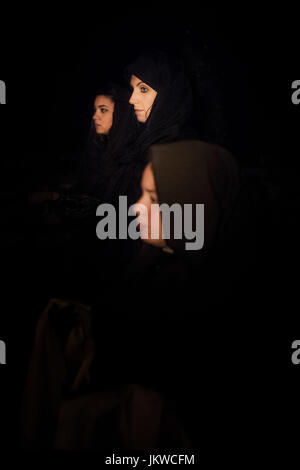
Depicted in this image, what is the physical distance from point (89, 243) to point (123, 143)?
2.03ft

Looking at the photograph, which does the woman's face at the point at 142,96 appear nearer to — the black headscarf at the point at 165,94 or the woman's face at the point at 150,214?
the black headscarf at the point at 165,94

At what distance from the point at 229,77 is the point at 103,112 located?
74cm

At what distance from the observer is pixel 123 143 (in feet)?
6.10

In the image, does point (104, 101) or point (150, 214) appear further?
point (104, 101)

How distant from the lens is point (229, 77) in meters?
1.39

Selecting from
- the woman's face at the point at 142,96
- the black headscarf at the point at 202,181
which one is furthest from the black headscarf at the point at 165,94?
the black headscarf at the point at 202,181

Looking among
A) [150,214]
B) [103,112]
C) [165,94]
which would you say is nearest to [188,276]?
[150,214]

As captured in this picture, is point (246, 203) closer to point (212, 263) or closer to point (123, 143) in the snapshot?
point (212, 263)

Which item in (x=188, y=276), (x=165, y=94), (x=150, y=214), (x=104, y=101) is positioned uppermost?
(x=104, y=101)

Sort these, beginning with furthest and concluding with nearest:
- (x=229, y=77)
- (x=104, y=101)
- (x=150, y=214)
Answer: (x=104, y=101), (x=229, y=77), (x=150, y=214)

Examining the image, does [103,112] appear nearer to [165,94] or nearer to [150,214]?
[165,94]

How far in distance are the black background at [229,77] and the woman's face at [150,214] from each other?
0.48 metres

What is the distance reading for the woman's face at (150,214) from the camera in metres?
1.02
